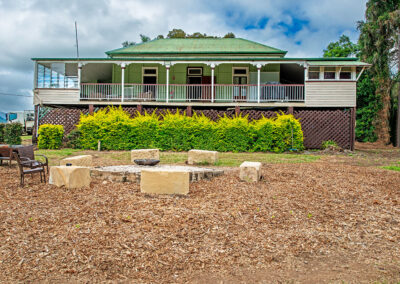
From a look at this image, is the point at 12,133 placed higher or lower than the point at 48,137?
higher

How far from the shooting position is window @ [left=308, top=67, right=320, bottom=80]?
17589 millimetres

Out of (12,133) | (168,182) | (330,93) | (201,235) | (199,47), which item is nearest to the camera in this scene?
(201,235)

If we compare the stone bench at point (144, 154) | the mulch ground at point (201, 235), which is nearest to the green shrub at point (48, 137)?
the stone bench at point (144, 154)

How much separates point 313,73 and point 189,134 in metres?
8.48

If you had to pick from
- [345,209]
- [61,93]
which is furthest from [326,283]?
[61,93]

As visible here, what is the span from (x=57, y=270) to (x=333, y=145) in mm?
14819

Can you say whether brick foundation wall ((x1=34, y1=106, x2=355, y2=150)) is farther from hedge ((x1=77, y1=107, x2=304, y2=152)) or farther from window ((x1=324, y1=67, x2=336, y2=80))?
window ((x1=324, y1=67, x2=336, y2=80))

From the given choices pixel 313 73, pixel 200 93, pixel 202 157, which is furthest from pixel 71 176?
pixel 313 73

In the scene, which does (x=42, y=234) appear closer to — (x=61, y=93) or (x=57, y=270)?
(x=57, y=270)

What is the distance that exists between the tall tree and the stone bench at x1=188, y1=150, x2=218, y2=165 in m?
18.1

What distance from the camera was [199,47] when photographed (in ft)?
68.7

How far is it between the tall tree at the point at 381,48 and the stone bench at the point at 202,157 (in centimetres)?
1807

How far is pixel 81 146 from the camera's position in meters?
14.5

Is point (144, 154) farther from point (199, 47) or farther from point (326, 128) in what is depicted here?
point (199, 47)
